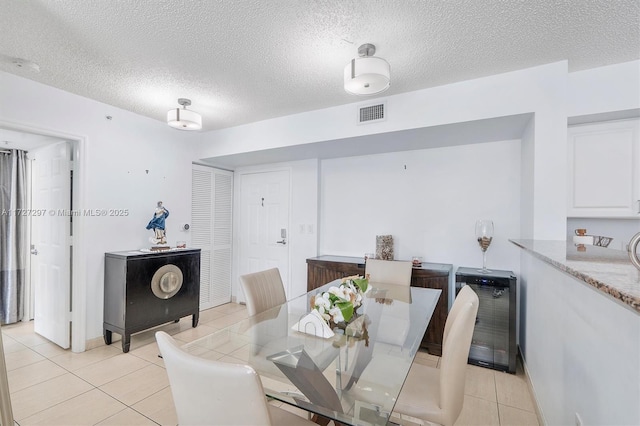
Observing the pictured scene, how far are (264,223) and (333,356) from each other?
10.7 feet

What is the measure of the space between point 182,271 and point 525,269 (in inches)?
146

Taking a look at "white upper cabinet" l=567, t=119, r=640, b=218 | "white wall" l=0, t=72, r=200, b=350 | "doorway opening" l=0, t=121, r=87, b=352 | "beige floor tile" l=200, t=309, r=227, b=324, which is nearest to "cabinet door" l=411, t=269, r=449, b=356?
"white upper cabinet" l=567, t=119, r=640, b=218

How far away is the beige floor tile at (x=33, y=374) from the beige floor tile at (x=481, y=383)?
3522mm

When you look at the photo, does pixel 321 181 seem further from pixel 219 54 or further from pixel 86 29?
pixel 86 29

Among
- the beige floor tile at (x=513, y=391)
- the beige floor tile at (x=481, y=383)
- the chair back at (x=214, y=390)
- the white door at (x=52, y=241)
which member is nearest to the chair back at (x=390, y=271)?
the beige floor tile at (x=481, y=383)

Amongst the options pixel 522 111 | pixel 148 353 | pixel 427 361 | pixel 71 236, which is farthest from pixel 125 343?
pixel 522 111

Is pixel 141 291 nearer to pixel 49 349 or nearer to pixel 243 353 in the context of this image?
pixel 49 349

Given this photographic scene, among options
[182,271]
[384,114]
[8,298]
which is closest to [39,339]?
[8,298]

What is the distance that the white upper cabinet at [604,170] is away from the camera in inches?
88.5

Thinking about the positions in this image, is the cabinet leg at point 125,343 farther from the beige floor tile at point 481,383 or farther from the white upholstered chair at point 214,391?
the beige floor tile at point 481,383

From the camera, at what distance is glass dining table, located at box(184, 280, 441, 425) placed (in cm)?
111

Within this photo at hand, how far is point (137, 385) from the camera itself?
238cm

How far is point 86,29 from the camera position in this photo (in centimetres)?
188

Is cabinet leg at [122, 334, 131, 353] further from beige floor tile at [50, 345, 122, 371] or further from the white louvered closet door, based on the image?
the white louvered closet door
